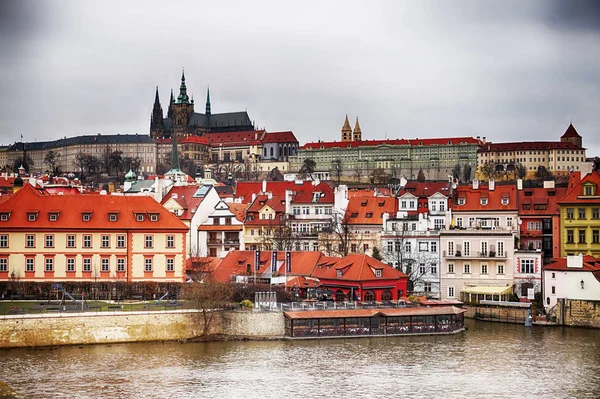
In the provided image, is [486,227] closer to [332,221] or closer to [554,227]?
[554,227]

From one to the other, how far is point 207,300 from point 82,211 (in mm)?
13506

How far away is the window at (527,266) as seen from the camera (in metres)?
61.1

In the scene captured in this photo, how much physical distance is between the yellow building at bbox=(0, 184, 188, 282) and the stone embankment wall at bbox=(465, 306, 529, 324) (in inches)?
688

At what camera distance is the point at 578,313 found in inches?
2159

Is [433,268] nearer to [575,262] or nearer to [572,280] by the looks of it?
[575,262]

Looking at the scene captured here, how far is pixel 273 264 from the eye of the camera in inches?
2383

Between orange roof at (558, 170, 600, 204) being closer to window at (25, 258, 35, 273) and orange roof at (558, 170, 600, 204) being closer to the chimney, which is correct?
the chimney

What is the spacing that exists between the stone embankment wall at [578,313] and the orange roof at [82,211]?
22.3 metres

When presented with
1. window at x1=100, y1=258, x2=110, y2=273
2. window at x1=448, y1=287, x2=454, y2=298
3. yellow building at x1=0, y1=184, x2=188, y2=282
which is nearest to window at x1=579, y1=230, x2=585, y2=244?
window at x1=448, y1=287, x2=454, y2=298

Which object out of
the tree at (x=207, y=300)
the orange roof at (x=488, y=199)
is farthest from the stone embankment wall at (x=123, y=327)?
the orange roof at (x=488, y=199)

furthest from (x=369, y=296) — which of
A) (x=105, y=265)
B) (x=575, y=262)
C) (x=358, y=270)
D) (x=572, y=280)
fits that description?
(x=105, y=265)

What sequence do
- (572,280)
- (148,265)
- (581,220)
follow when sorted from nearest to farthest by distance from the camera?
(572,280) < (148,265) < (581,220)

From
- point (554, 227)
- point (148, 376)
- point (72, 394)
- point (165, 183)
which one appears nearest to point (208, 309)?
point (148, 376)

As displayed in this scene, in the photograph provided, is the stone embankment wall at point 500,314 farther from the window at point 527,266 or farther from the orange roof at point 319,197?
the orange roof at point 319,197
